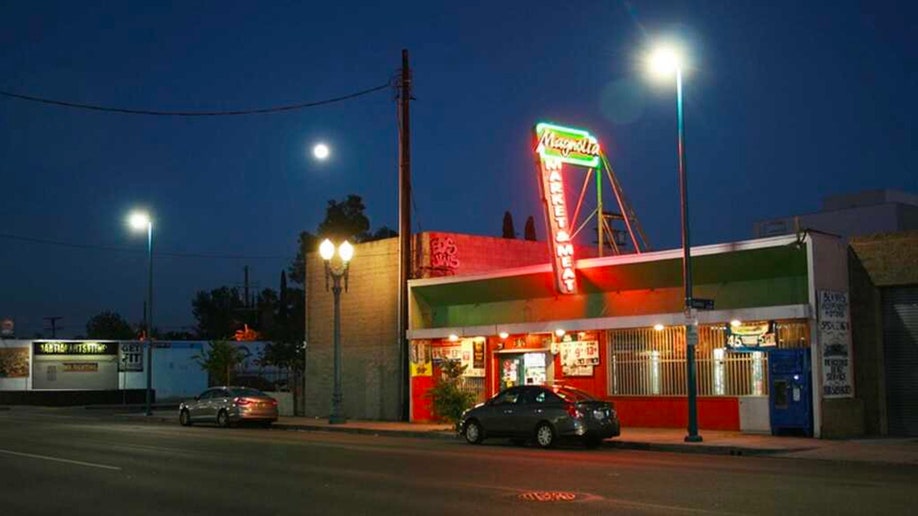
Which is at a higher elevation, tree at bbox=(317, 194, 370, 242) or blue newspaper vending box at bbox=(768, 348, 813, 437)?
tree at bbox=(317, 194, 370, 242)

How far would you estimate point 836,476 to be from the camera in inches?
613

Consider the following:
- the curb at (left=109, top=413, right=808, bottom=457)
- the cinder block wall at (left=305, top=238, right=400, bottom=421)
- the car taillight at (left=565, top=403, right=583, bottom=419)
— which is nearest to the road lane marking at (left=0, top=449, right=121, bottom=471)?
the car taillight at (left=565, top=403, right=583, bottom=419)

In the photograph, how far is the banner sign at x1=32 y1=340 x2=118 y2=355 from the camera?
66.2m

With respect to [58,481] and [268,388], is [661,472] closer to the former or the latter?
[58,481]

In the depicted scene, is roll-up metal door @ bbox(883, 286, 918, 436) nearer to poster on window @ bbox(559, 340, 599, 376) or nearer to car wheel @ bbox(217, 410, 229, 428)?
poster on window @ bbox(559, 340, 599, 376)

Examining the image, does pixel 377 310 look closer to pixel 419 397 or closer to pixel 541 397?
pixel 419 397

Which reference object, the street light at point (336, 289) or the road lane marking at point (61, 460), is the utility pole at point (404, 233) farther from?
the road lane marking at point (61, 460)

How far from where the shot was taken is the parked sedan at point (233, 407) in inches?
1283

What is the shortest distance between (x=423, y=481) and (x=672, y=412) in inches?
539

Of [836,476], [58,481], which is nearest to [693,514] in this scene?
[836,476]

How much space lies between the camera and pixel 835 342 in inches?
957

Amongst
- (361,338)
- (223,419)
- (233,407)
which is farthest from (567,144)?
(223,419)

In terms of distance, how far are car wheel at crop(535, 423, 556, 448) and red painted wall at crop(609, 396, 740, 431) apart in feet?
19.0

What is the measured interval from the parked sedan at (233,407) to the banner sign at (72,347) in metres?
36.7
